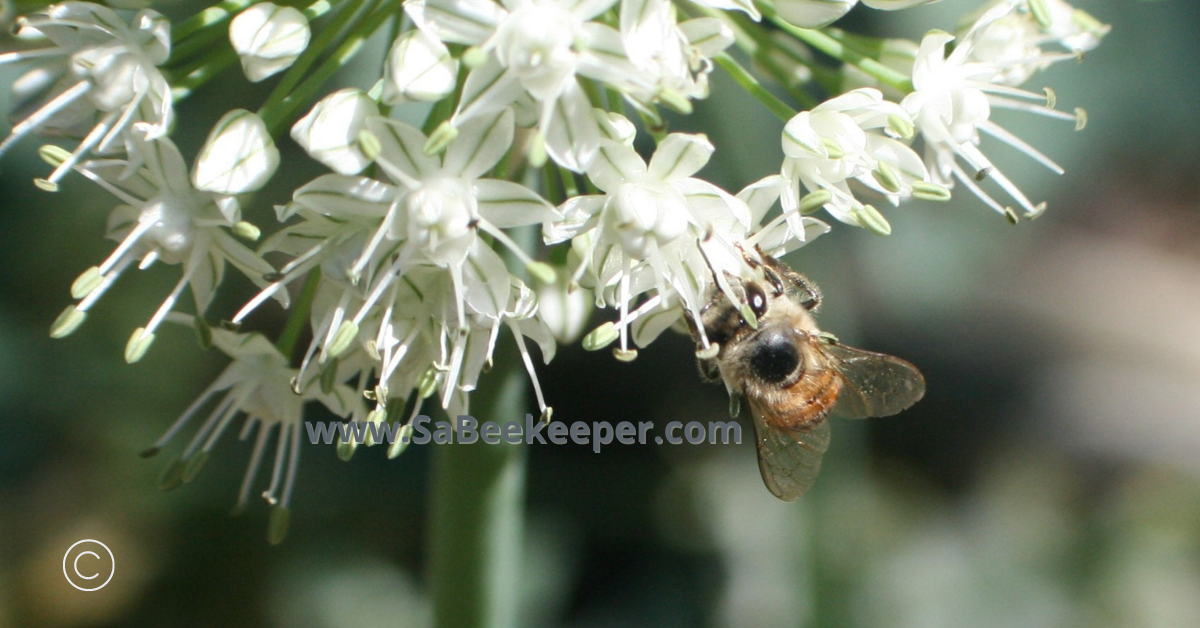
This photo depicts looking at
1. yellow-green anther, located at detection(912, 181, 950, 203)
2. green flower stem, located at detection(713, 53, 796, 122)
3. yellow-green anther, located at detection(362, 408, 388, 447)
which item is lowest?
yellow-green anther, located at detection(362, 408, 388, 447)

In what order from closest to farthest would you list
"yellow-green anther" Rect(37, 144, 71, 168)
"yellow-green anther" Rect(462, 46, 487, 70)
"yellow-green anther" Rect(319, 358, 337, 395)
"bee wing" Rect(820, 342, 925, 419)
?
"yellow-green anther" Rect(462, 46, 487, 70)
"yellow-green anther" Rect(37, 144, 71, 168)
"yellow-green anther" Rect(319, 358, 337, 395)
"bee wing" Rect(820, 342, 925, 419)

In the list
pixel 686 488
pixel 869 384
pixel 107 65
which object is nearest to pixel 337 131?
pixel 107 65

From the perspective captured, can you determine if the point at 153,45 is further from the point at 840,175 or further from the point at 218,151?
the point at 840,175

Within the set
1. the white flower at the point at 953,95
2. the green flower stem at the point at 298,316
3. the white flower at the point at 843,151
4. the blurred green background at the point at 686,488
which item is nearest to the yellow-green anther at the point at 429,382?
the green flower stem at the point at 298,316

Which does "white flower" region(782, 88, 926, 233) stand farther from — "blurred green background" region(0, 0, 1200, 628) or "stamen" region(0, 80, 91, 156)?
"stamen" region(0, 80, 91, 156)

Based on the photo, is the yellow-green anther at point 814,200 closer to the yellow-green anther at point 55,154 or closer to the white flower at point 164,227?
the white flower at point 164,227

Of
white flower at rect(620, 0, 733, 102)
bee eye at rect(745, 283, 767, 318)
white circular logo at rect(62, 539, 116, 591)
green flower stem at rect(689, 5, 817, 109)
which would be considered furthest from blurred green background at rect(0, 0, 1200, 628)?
white flower at rect(620, 0, 733, 102)

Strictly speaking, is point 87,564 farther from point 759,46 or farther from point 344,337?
point 759,46

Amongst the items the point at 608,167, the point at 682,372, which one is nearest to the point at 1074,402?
the point at 682,372
